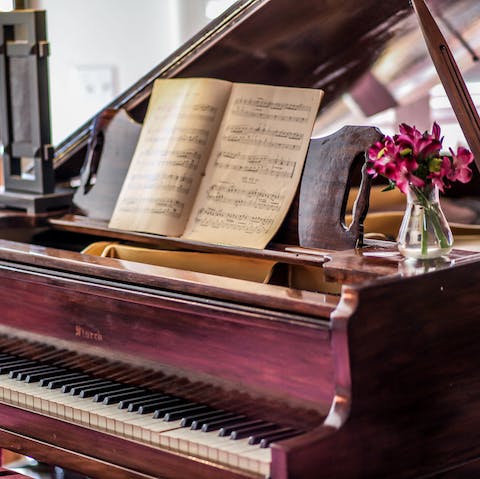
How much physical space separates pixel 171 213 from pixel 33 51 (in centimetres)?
84

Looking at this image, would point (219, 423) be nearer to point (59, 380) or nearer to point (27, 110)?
point (59, 380)

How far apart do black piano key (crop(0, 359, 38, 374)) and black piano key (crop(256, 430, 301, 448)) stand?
92cm

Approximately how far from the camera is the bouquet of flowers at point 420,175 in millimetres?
2242

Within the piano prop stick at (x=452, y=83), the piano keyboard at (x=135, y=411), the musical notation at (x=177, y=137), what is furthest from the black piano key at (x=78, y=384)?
the piano prop stick at (x=452, y=83)

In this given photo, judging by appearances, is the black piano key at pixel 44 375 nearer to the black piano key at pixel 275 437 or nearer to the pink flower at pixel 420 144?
the black piano key at pixel 275 437

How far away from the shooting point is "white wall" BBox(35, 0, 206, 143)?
24.2 feet

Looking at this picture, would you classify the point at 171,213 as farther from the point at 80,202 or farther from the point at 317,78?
the point at 317,78

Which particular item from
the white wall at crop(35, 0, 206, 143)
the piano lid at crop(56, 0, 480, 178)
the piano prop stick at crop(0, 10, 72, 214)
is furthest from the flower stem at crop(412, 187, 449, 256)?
the white wall at crop(35, 0, 206, 143)

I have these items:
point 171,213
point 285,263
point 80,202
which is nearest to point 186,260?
point 171,213

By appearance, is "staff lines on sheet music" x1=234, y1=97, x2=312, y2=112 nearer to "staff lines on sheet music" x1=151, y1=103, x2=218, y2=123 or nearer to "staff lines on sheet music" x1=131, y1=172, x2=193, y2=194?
"staff lines on sheet music" x1=151, y1=103, x2=218, y2=123

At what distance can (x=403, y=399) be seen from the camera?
2135mm

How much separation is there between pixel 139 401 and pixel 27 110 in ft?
4.47

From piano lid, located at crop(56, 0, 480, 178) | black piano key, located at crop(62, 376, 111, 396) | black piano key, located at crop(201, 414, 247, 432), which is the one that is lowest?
black piano key, located at crop(62, 376, 111, 396)

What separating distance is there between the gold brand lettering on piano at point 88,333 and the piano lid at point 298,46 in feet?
3.46
